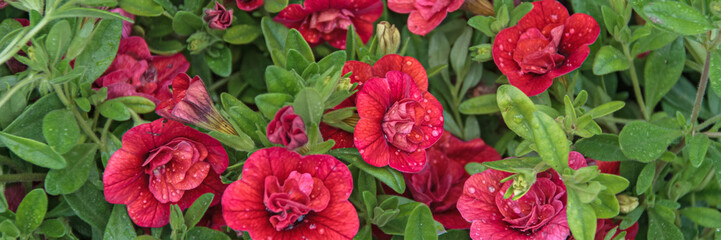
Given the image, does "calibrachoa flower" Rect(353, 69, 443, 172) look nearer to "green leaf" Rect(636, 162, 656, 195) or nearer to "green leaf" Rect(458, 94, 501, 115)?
"green leaf" Rect(458, 94, 501, 115)

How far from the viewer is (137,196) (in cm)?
99

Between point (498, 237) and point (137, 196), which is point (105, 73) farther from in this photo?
point (498, 237)

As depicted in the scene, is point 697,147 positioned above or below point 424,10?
below

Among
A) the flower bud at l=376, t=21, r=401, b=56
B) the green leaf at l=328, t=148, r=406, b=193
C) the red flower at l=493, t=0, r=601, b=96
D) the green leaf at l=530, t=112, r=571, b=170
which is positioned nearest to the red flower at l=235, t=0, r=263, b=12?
the flower bud at l=376, t=21, r=401, b=56

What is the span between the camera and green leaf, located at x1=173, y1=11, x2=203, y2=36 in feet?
3.69

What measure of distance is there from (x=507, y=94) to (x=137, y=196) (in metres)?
0.64

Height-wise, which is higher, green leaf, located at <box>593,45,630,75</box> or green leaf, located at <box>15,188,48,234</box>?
green leaf, located at <box>593,45,630,75</box>

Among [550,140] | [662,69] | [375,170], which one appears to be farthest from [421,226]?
[662,69]

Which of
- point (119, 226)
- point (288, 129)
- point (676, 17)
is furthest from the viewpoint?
point (119, 226)

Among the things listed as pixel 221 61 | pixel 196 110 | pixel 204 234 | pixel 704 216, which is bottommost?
pixel 704 216

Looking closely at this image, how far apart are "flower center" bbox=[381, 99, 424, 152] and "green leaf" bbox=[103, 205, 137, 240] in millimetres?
467

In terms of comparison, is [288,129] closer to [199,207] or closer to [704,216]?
[199,207]

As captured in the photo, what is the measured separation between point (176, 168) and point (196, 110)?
0.41 ft

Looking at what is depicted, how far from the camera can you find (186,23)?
116 cm
